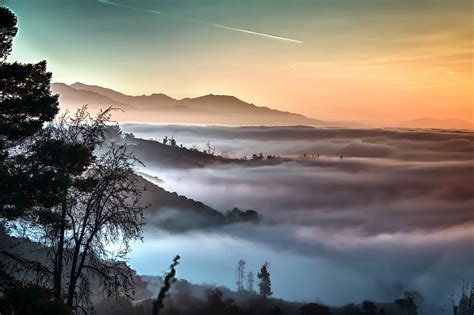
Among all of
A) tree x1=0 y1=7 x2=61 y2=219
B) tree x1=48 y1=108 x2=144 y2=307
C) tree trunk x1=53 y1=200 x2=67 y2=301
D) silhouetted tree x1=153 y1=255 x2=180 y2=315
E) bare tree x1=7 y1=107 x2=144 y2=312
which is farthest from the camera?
tree x1=48 y1=108 x2=144 y2=307

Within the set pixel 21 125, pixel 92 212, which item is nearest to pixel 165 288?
pixel 21 125

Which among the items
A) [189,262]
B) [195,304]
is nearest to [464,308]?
[195,304]

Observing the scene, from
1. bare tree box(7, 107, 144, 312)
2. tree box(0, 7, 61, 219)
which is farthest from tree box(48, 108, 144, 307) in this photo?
tree box(0, 7, 61, 219)

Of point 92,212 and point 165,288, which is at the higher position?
point 92,212

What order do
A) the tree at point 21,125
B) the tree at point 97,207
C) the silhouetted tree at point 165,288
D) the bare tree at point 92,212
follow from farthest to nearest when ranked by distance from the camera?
the tree at point 97,207 < the bare tree at point 92,212 < the tree at point 21,125 < the silhouetted tree at point 165,288

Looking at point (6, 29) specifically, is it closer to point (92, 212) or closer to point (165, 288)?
point (92, 212)

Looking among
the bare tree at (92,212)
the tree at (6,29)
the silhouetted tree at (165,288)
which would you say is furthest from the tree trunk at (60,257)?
the silhouetted tree at (165,288)

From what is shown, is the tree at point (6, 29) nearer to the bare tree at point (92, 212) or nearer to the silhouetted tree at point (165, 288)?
the bare tree at point (92, 212)

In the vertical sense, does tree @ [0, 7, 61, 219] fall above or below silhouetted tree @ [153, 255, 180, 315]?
above

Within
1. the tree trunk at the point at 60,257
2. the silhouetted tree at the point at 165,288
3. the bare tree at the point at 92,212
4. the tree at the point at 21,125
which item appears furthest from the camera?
the bare tree at the point at 92,212

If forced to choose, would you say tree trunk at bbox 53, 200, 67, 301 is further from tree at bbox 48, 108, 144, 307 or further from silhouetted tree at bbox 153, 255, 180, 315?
silhouetted tree at bbox 153, 255, 180, 315

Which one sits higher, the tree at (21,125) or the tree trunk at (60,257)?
the tree at (21,125)

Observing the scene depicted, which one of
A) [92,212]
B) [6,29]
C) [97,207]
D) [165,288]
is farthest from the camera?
[92,212]

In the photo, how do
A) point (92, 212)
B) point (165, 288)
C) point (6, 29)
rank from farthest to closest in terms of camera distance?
point (92, 212) < point (6, 29) < point (165, 288)
